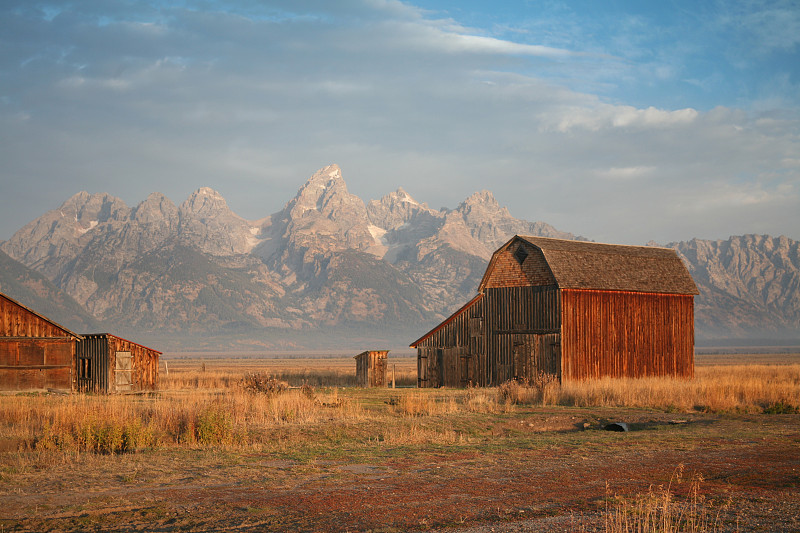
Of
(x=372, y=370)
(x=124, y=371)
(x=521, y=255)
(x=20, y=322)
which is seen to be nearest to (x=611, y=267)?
(x=521, y=255)

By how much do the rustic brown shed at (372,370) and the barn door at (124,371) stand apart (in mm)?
12721

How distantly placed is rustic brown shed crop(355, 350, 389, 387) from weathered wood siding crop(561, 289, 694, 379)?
1200 centimetres

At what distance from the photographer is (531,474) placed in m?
15.2

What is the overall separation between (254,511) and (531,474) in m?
5.69

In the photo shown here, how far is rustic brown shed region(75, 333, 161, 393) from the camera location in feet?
140

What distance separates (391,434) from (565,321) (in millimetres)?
22141

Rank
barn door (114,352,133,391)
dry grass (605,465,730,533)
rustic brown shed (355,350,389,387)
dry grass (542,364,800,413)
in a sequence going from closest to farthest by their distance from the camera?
1. dry grass (605,465,730,533)
2. dry grass (542,364,800,413)
3. barn door (114,352,133,391)
4. rustic brown shed (355,350,389,387)

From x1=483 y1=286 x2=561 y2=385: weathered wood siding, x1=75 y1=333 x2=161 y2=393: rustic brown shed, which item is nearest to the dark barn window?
x1=483 y1=286 x2=561 y2=385: weathered wood siding

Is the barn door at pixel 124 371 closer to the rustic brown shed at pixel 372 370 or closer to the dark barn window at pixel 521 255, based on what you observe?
the rustic brown shed at pixel 372 370

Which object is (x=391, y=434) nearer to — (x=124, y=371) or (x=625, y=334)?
(x=625, y=334)

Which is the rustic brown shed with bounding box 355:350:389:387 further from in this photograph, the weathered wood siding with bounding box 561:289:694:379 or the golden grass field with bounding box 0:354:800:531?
the golden grass field with bounding box 0:354:800:531

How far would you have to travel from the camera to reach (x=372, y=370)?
4812cm

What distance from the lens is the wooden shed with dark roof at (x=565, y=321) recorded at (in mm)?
41750

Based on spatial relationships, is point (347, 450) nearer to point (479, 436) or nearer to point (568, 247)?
point (479, 436)
